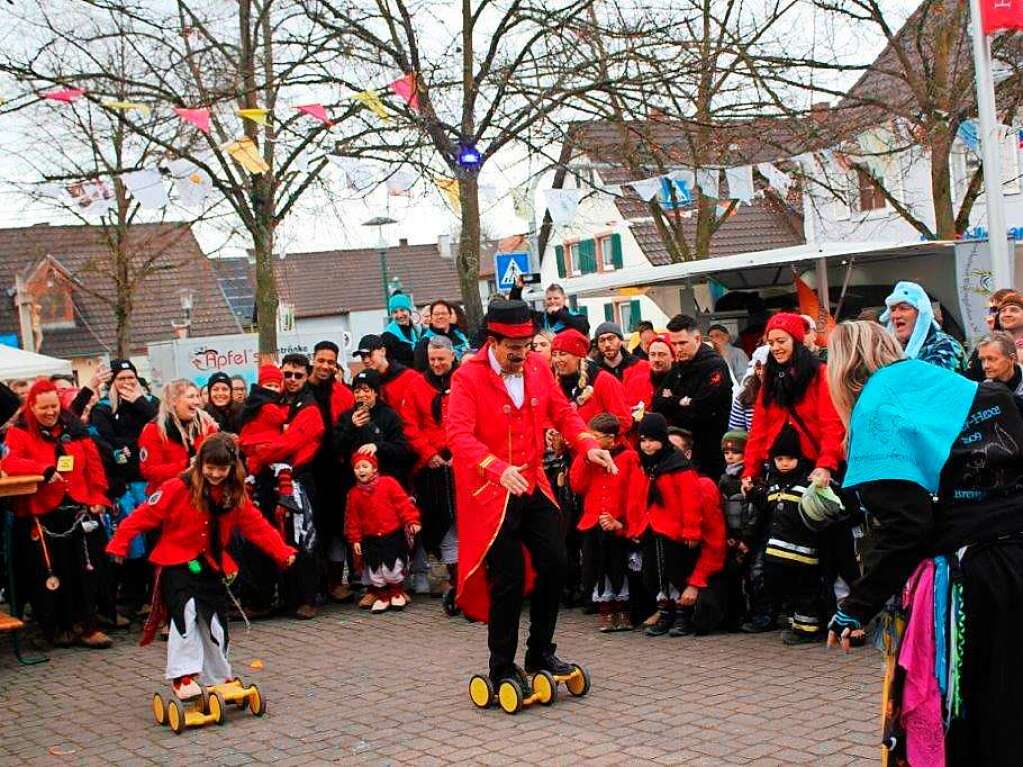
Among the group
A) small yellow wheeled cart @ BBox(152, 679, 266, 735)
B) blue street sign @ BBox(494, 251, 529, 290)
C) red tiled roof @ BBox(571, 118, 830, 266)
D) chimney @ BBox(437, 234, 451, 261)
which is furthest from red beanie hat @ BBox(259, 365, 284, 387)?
chimney @ BBox(437, 234, 451, 261)

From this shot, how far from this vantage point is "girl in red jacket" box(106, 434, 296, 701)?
674 centimetres

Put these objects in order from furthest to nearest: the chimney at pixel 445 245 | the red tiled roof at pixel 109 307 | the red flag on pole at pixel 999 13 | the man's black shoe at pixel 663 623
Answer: the chimney at pixel 445 245 < the red tiled roof at pixel 109 307 < the red flag on pole at pixel 999 13 < the man's black shoe at pixel 663 623

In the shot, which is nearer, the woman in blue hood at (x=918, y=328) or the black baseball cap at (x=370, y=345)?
the woman in blue hood at (x=918, y=328)

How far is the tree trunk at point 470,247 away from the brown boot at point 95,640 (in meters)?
5.36

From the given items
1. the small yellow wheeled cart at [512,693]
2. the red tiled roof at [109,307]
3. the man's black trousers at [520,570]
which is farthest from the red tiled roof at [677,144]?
the red tiled roof at [109,307]

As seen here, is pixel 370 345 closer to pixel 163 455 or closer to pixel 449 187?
pixel 163 455

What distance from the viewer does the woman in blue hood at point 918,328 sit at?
22.0 feet

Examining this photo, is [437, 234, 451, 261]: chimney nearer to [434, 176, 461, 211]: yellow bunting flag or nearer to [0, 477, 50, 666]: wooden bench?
[434, 176, 461, 211]: yellow bunting flag

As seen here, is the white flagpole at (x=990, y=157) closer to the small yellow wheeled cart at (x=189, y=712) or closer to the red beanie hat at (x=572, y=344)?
the red beanie hat at (x=572, y=344)

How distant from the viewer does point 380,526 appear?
371 inches

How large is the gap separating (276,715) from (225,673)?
0.50 m

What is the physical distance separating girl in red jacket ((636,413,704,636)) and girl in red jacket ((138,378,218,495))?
3.09 meters

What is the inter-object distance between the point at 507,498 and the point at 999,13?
7390 millimetres

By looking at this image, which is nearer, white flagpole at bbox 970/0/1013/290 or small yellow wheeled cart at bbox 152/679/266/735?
small yellow wheeled cart at bbox 152/679/266/735
